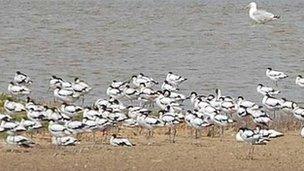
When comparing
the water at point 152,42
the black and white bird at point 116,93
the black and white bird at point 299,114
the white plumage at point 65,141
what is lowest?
the water at point 152,42

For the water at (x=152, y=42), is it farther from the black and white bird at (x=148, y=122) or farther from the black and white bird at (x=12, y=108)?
the black and white bird at (x=148, y=122)

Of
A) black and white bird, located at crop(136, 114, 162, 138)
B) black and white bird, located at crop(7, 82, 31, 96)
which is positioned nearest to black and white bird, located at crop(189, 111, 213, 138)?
black and white bird, located at crop(136, 114, 162, 138)

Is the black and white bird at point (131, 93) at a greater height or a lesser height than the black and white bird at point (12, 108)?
lesser

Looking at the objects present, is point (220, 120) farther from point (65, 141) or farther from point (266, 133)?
point (65, 141)

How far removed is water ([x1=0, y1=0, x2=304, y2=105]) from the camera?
2606 centimetres

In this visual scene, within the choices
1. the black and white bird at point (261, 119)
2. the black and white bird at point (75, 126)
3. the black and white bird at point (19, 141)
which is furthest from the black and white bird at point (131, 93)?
the black and white bird at point (19, 141)

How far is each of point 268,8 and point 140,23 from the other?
6902mm

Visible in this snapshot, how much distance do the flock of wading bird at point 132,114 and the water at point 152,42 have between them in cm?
199

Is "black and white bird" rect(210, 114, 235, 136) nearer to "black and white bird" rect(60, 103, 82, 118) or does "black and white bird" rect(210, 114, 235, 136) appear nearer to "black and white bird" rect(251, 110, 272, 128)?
"black and white bird" rect(251, 110, 272, 128)

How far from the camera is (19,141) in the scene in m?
15.7

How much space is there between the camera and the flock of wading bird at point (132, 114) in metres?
16.2

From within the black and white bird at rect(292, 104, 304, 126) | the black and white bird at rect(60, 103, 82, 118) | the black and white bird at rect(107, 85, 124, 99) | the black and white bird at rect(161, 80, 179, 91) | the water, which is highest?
the black and white bird at rect(60, 103, 82, 118)

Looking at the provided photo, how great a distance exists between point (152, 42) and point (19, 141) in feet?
58.2

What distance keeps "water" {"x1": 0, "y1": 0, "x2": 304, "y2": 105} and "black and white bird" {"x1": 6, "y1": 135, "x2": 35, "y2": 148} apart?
629 centimetres
